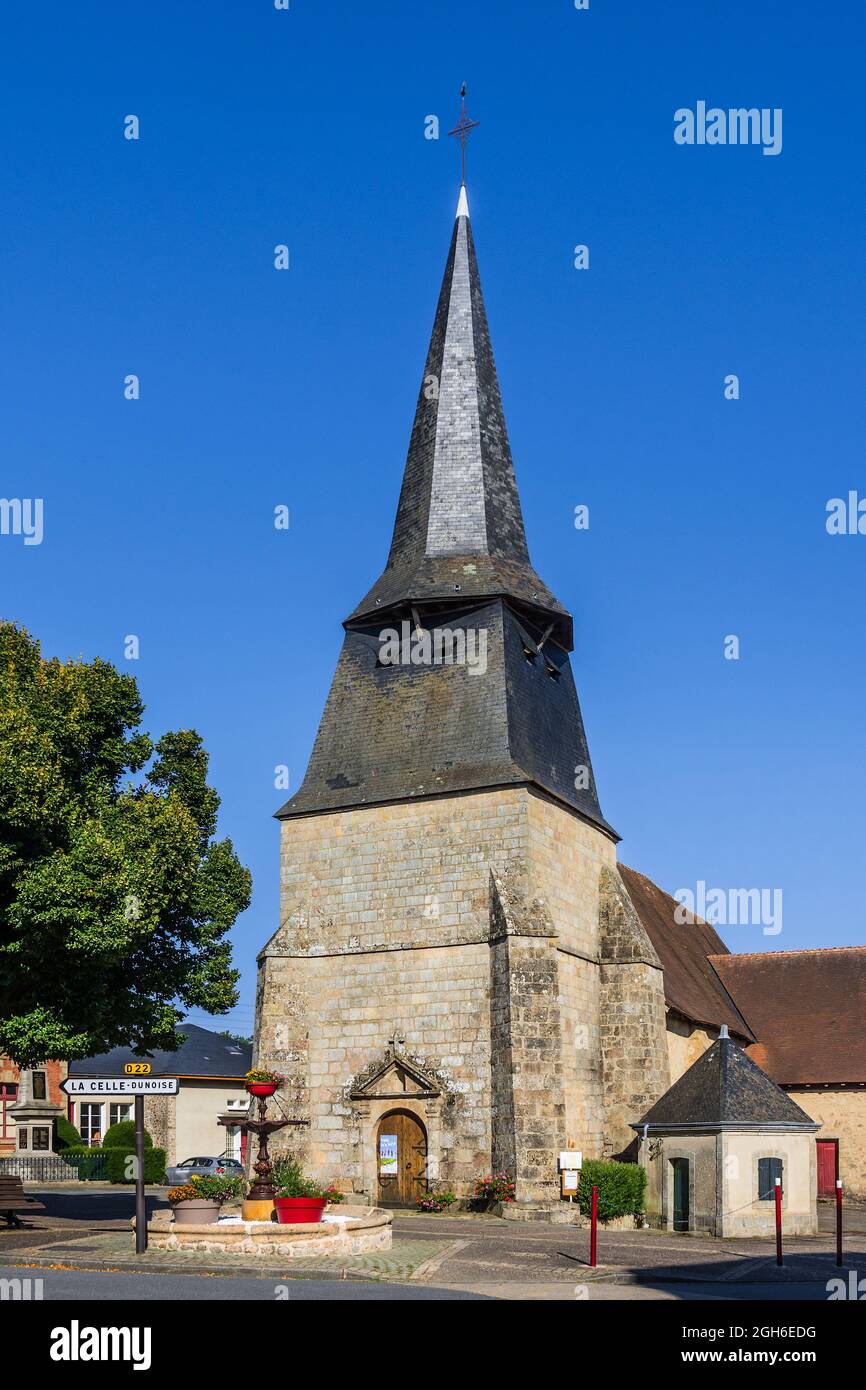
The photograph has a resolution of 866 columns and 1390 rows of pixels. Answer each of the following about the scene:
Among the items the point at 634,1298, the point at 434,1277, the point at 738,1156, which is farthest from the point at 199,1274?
the point at 738,1156

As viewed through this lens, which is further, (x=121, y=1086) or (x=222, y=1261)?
(x=121, y=1086)

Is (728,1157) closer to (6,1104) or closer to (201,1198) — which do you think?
(201,1198)

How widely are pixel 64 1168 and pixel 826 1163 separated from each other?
Answer: 2386cm

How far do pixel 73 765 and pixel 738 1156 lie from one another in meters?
13.6

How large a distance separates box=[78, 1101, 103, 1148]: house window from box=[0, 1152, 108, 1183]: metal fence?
3.68m

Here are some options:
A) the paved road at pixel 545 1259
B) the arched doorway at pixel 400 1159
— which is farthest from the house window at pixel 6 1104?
the arched doorway at pixel 400 1159

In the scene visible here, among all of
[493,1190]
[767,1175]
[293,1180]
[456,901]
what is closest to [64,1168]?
[293,1180]

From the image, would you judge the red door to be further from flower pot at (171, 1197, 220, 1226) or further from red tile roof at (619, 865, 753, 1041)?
flower pot at (171, 1197, 220, 1226)

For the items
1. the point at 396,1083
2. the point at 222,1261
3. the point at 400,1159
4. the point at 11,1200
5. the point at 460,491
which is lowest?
the point at 400,1159

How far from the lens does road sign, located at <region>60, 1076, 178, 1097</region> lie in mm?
16766

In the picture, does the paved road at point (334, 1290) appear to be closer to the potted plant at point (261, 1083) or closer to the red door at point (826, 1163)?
the potted plant at point (261, 1083)

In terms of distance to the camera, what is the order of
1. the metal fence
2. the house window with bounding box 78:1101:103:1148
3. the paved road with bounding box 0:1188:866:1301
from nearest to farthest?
the paved road with bounding box 0:1188:866:1301
the metal fence
the house window with bounding box 78:1101:103:1148

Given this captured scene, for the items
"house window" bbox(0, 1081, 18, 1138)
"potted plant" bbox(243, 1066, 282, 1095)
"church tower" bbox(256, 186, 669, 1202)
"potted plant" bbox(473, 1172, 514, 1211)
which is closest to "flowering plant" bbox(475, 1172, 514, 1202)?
"potted plant" bbox(473, 1172, 514, 1211)

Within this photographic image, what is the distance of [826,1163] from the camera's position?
3638 centimetres
